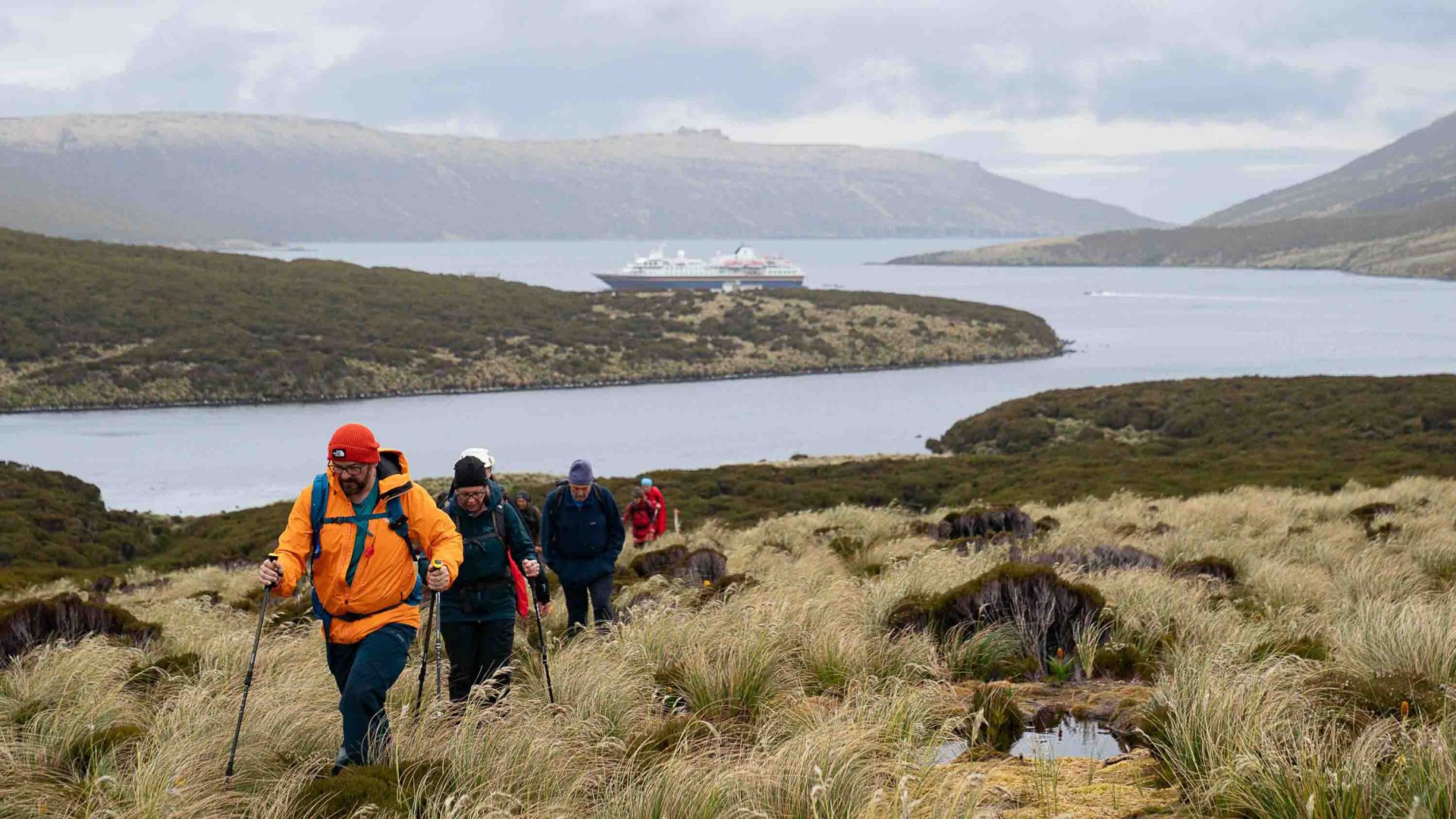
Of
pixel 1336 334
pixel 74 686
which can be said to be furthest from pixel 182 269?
pixel 74 686

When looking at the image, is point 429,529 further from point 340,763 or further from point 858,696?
point 858,696

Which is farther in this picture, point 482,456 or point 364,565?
point 482,456

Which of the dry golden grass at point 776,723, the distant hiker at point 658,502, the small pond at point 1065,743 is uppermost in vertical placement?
the dry golden grass at point 776,723

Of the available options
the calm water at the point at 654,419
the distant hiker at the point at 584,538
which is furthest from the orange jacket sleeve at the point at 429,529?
the calm water at the point at 654,419

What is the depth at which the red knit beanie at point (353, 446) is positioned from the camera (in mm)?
5375

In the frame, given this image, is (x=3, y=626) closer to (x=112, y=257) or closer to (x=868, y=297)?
(x=112, y=257)

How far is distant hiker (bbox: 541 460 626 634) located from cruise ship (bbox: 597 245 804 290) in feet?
429

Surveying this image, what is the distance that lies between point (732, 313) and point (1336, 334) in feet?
149

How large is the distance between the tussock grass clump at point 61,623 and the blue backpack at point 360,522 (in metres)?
4.47

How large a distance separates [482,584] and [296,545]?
1.58 meters

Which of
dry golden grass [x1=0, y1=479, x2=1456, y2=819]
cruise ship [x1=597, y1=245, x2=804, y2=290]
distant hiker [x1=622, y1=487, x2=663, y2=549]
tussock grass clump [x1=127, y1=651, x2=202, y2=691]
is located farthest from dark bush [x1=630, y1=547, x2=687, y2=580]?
cruise ship [x1=597, y1=245, x2=804, y2=290]

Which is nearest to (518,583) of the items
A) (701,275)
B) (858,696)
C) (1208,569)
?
(858,696)

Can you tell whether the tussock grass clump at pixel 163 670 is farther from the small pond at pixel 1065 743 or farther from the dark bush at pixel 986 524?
the dark bush at pixel 986 524

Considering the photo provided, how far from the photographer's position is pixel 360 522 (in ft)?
18.1
